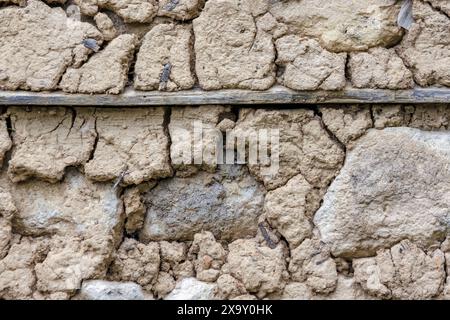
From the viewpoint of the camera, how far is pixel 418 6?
213cm

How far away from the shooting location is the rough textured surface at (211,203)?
90.2 inches

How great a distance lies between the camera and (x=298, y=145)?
7.34ft

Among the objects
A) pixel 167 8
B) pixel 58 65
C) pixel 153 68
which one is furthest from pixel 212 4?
pixel 58 65

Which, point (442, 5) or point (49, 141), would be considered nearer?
point (442, 5)

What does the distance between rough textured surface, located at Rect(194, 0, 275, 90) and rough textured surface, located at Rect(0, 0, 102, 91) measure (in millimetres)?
401

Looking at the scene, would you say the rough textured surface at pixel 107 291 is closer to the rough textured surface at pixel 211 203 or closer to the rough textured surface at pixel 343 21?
the rough textured surface at pixel 211 203

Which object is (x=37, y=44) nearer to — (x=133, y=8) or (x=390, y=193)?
(x=133, y=8)

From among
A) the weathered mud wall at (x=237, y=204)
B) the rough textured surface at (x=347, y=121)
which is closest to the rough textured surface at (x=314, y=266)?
the weathered mud wall at (x=237, y=204)

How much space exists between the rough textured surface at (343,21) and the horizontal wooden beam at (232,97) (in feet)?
0.58

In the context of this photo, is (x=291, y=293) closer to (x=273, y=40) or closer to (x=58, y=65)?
(x=273, y=40)

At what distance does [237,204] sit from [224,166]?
0.15m

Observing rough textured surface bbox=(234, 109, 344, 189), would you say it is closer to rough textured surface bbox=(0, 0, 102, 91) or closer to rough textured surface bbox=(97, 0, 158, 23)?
rough textured surface bbox=(97, 0, 158, 23)

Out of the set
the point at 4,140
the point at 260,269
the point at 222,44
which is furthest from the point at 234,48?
the point at 4,140

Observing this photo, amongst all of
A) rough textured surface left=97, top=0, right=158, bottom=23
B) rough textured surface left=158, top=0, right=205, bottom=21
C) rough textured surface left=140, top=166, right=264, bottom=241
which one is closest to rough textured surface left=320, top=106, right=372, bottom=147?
rough textured surface left=140, top=166, right=264, bottom=241
